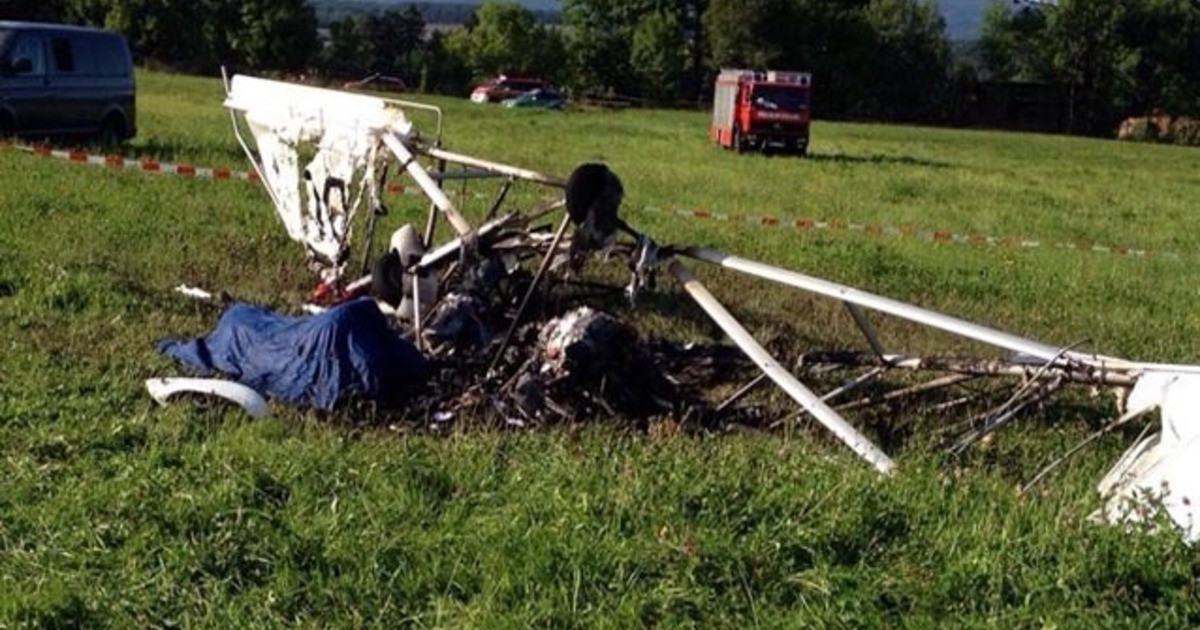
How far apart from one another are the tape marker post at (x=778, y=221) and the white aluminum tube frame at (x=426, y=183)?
6919 mm

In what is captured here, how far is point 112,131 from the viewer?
2052cm

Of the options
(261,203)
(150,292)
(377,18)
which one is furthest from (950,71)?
(150,292)

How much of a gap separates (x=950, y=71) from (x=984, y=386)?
7344cm

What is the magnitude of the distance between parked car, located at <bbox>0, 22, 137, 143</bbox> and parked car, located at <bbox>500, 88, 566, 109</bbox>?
40.2 meters

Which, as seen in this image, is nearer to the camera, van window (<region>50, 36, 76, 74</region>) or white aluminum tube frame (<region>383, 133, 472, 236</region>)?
white aluminum tube frame (<region>383, 133, 472, 236</region>)

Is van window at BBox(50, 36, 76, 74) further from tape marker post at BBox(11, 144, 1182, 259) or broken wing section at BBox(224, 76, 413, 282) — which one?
broken wing section at BBox(224, 76, 413, 282)

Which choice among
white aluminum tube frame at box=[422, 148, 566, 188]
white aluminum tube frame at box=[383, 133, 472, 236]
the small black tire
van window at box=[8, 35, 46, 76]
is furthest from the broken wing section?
van window at box=[8, 35, 46, 76]

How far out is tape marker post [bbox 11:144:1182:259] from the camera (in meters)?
16.5

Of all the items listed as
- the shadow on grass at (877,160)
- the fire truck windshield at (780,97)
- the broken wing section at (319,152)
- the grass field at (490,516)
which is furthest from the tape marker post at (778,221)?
the fire truck windshield at (780,97)

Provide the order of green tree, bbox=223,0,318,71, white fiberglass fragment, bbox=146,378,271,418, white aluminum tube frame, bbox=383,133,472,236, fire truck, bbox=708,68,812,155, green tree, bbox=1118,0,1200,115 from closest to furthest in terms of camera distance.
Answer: white fiberglass fragment, bbox=146,378,271,418, white aluminum tube frame, bbox=383,133,472,236, fire truck, bbox=708,68,812,155, green tree, bbox=223,0,318,71, green tree, bbox=1118,0,1200,115

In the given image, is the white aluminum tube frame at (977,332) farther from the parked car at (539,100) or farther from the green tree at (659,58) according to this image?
the green tree at (659,58)

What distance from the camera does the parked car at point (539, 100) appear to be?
203 feet

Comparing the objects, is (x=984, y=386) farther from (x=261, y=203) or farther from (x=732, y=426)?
(x=261, y=203)

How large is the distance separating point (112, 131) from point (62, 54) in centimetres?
128
